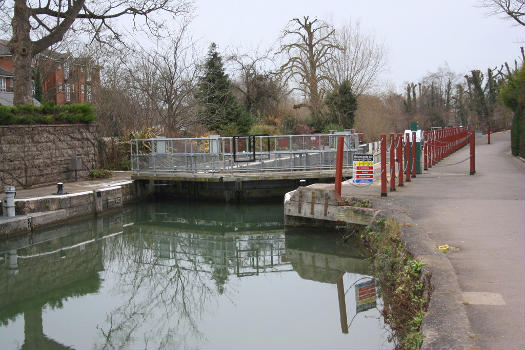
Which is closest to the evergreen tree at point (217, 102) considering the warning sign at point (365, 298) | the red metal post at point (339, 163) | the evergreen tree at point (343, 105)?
the evergreen tree at point (343, 105)

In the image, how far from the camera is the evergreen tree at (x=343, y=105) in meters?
35.7

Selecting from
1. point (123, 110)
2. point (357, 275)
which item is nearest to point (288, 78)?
point (123, 110)

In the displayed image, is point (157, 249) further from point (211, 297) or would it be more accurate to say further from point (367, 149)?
point (367, 149)

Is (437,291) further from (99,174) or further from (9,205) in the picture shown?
(99,174)

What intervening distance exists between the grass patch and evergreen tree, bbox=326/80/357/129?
2650 cm

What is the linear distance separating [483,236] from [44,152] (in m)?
15.3

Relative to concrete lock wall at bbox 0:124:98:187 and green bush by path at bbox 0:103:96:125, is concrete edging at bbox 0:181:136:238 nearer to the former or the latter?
concrete lock wall at bbox 0:124:98:187

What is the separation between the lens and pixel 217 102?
112ft

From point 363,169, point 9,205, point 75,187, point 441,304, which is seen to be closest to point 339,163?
point 363,169

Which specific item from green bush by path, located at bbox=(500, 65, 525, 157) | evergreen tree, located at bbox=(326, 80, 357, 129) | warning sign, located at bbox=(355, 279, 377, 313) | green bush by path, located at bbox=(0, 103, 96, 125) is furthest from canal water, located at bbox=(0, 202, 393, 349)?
evergreen tree, located at bbox=(326, 80, 357, 129)

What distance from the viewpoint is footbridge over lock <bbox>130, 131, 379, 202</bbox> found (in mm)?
18984

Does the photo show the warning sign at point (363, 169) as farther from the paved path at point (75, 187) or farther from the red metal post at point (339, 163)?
the paved path at point (75, 187)

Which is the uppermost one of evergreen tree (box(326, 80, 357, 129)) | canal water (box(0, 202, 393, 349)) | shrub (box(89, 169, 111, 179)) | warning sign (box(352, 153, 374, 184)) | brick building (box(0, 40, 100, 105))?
brick building (box(0, 40, 100, 105))

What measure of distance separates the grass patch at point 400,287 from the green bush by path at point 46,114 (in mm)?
13124
